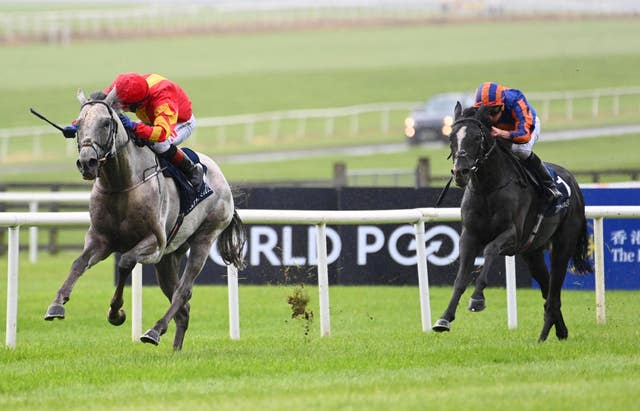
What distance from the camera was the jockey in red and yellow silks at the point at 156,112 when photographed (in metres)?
7.89

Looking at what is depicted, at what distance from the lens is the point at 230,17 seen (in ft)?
186

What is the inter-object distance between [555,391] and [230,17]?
169 ft

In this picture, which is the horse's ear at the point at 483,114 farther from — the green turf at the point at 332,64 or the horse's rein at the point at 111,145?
the green turf at the point at 332,64

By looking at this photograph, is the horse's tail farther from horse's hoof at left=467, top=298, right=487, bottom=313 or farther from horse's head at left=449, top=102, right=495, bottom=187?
horse's hoof at left=467, top=298, right=487, bottom=313

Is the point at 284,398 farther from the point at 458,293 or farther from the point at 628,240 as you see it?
the point at 628,240

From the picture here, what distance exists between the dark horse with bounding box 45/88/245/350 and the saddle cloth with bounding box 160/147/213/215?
39 millimetres

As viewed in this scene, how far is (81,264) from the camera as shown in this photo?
7.62 meters

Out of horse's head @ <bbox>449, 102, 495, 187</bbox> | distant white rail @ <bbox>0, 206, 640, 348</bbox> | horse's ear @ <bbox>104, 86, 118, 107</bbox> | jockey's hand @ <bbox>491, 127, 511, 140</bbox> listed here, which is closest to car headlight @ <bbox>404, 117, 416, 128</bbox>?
distant white rail @ <bbox>0, 206, 640, 348</bbox>

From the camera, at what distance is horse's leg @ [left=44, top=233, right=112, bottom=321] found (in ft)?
23.9

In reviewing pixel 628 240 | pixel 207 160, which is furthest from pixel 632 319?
pixel 207 160

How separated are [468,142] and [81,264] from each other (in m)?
2.60

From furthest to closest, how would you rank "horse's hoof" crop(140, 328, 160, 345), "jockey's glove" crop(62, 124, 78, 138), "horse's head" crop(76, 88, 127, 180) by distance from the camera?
"horse's hoof" crop(140, 328, 160, 345), "jockey's glove" crop(62, 124, 78, 138), "horse's head" crop(76, 88, 127, 180)

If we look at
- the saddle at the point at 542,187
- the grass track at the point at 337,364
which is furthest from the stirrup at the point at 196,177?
the saddle at the point at 542,187

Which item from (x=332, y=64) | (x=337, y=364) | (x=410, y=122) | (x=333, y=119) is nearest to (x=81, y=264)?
(x=337, y=364)
